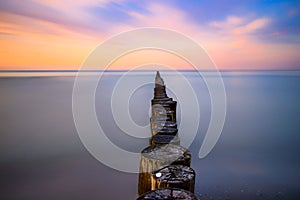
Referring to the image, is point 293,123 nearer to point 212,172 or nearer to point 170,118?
point 212,172

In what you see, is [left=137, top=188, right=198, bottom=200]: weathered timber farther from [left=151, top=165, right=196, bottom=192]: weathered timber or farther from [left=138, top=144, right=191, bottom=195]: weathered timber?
[left=138, top=144, right=191, bottom=195]: weathered timber

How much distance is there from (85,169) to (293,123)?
12.6 metres

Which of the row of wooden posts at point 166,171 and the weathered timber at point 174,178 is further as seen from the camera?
the weathered timber at point 174,178

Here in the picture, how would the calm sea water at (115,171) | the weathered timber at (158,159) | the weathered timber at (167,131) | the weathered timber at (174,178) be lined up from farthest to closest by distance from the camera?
the calm sea water at (115,171) < the weathered timber at (167,131) < the weathered timber at (158,159) < the weathered timber at (174,178)

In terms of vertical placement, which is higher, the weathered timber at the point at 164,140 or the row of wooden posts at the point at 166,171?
the weathered timber at the point at 164,140

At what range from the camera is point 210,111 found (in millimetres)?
16781

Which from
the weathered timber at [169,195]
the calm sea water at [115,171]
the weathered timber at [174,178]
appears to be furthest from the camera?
the calm sea water at [115,171]

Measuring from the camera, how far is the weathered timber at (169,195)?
1567 mm

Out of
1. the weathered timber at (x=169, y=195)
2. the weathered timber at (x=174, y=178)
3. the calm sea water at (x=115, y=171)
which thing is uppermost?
the weathered timber at (x=174, y=178)

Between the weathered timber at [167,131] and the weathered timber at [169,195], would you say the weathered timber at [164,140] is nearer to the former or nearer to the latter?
the weathered timber at [167,131]

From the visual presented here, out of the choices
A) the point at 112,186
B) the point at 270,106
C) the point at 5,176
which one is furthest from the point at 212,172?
the point at 270,106

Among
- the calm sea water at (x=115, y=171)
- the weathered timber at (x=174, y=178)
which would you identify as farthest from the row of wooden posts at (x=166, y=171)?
the calm sea water at (x=115, y=171)

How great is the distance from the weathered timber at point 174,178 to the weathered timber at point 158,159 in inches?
5.2

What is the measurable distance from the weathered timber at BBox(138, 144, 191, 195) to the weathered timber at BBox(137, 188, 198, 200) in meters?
0.39
